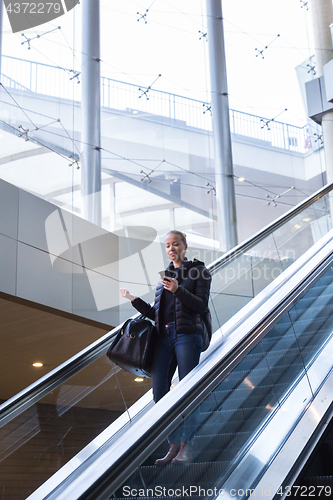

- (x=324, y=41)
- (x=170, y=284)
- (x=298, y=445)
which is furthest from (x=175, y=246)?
(x=324, y=41)

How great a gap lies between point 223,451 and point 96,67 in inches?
377

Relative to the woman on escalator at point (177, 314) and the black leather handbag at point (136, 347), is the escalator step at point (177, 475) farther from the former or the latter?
the black leather handbag at point (136, 347)

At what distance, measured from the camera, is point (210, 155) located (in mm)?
13180

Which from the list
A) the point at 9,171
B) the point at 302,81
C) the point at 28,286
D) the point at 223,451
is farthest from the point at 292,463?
the point at 302,81

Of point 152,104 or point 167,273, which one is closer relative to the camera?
point 167,273

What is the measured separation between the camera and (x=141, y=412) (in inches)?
178

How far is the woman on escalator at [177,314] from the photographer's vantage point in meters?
3.49

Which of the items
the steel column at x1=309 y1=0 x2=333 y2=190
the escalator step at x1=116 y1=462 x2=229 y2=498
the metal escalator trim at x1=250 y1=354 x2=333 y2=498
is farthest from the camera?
the steel column at x1=309 y1=0 x2=333 y2=190

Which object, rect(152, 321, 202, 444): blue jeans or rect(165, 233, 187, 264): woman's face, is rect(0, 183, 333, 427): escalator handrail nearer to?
rect(152, 321, 202, 444): blue jeans

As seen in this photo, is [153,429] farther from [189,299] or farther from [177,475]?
[189,299]

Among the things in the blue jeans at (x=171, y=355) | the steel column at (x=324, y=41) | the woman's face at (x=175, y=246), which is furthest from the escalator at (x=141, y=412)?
the steel column at (x=324, y=41)

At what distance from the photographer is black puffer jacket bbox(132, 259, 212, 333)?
137 inches

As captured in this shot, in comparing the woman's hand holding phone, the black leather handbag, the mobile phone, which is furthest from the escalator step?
the mobile phone

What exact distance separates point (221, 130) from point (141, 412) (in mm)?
9503
